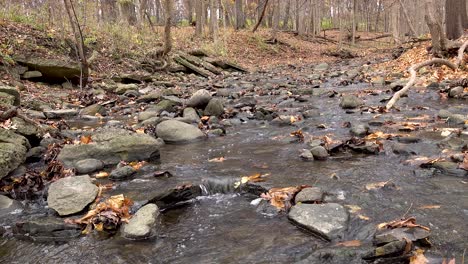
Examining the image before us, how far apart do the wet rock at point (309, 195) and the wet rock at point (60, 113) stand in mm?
6450

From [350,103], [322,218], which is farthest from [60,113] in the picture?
[322,218]

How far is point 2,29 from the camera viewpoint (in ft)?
40.8

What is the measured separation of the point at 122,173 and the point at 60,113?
467cm

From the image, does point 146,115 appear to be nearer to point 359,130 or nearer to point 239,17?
point 359,130

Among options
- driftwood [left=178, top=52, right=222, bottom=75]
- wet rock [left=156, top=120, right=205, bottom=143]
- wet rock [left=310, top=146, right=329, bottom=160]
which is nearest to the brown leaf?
wet rock [left=310, top=146, right=329, bottom=160]

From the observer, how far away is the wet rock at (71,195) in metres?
3.83

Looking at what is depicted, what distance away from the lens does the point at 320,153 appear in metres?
5.11

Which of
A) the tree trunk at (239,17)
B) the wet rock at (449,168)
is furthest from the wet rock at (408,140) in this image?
the tree trunk at (239,17)

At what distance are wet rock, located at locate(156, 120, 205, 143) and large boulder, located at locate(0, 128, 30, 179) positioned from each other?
6.71 feet

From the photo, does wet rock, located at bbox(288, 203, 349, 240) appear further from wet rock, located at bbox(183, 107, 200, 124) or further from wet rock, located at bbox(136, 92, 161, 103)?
wet rock, located at bbox(136, 92, 161, 103)

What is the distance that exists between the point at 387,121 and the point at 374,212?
368cm

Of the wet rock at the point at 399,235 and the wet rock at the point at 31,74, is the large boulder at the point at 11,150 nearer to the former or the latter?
the wet rock at the point at 399,235

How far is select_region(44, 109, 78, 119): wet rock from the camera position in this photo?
8.42 metres

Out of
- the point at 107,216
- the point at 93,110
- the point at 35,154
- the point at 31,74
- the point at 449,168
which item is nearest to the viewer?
the point at 107,216
